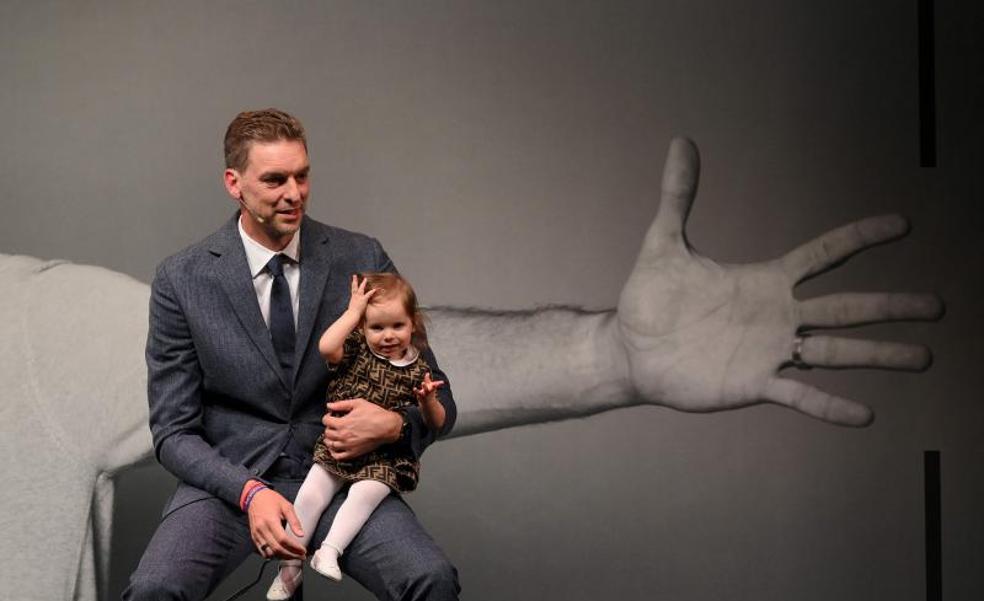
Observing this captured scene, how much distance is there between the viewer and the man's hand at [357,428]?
96.4 inches

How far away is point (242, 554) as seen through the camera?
8.45ft

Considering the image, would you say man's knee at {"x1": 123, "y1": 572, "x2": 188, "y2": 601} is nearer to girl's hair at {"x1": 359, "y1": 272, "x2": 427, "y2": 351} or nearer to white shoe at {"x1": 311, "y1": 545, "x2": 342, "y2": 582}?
white shoe at {"x1": 311, "y1": 545, "x2": 342, "y2": 582}

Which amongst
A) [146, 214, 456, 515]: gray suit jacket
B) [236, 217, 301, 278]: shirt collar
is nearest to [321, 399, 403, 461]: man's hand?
[146, 214, 456, 515]: gray suit jacket

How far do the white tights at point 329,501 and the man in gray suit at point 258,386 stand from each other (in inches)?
1.1

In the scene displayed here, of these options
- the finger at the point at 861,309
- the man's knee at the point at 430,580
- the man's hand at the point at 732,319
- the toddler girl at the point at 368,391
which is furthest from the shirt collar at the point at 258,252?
the finger at the point at 861,309

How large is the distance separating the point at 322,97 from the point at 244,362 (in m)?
1.28

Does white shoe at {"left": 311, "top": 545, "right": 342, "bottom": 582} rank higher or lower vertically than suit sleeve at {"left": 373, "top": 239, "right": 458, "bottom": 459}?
lower

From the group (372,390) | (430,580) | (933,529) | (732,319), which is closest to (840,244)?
(732,319)

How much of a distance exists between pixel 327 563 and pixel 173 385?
19.3 inches

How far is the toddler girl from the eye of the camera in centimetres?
246

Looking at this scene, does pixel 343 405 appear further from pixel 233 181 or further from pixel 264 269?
pixel 233 181

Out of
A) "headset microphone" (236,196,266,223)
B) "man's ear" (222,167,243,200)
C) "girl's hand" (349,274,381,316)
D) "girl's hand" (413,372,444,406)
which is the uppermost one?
"man's ear" (222,167,243,200)

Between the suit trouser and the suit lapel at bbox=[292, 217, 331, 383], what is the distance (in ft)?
1.04

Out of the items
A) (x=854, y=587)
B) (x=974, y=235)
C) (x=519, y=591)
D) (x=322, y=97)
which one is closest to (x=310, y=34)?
(x=322, y=97)
